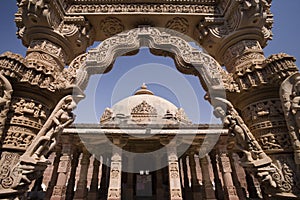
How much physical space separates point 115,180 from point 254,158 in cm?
688

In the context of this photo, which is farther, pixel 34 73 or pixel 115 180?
pixel 115 180

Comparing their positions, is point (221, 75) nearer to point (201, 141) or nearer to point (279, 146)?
point (279, 146)

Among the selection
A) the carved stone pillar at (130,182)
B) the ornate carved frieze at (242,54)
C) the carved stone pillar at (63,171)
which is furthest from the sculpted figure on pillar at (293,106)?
the carved stone pillar at (130,182)

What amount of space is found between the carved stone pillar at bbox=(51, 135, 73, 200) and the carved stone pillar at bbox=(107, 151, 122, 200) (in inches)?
87.9

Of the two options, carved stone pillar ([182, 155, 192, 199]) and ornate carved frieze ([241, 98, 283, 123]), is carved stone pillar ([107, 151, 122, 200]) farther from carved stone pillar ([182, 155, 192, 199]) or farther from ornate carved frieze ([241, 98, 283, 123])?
ornate carved frieze ([241, 98, 283, 123])

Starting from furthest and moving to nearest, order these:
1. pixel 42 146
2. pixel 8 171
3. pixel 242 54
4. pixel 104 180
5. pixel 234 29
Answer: pixel 104 180
pixel 234 29
pixel 242 54
pixel 42 146
pixel 8 171

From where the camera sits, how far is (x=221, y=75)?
10.2ft

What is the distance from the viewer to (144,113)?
1254 cm

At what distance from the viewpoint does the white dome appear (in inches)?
433

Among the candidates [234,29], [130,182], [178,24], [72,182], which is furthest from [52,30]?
[130,182]

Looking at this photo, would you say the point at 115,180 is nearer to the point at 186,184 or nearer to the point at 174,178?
the point at 174,178

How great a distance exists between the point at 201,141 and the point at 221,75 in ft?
22.1

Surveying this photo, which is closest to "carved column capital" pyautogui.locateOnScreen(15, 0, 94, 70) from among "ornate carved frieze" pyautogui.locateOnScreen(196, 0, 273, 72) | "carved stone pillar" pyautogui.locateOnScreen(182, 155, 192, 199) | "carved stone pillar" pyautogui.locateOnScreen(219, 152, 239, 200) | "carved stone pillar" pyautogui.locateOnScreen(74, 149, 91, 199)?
"ornate carved frieze" pyautogui.locateOnScreen(196, 0, 273, 72)

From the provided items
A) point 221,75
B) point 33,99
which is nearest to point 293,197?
point 221,75
